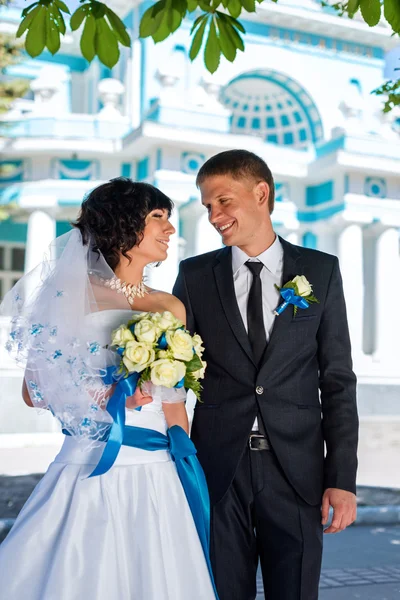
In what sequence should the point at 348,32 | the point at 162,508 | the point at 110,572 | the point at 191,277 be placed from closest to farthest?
1. the point at 110,572
2. the point at 162,508
3. the point at 191,277
4. the point at 348,32

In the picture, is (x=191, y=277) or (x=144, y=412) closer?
(x=144, y=412)

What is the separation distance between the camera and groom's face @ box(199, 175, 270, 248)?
10.3 feet

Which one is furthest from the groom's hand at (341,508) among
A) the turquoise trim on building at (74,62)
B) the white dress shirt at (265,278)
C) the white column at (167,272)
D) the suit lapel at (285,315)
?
the turquoise trim on building at (74,62)

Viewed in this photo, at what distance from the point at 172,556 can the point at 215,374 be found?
28.8 inches

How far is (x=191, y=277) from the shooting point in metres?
3.34

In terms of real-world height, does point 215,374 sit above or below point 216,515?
above

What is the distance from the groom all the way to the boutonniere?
21 mm

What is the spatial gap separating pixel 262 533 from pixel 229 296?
3.16ft

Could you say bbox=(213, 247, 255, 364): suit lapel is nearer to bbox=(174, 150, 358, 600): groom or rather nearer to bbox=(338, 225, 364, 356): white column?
bbox=(174, 150, 358, 600): groom

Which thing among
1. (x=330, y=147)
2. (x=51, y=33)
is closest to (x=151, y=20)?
(x=51, y=33)

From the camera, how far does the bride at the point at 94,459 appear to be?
9.07 feet

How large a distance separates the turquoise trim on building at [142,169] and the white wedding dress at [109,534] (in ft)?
49.6

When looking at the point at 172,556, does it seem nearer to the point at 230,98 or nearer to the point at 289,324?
A: the point at 289,324

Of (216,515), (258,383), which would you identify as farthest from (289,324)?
(216,515)
